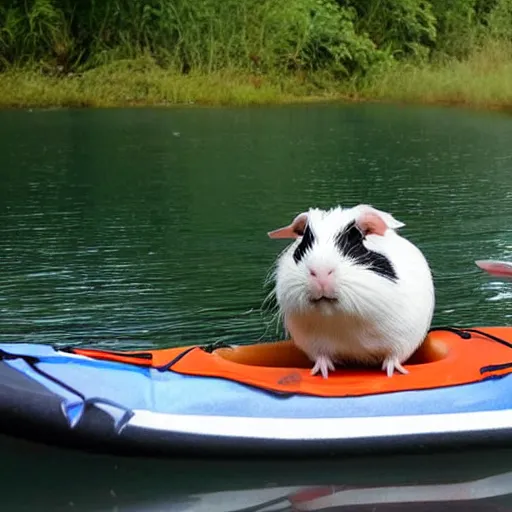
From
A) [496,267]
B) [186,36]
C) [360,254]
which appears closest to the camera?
[360,254]

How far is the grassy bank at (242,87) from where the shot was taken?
13.1 meters

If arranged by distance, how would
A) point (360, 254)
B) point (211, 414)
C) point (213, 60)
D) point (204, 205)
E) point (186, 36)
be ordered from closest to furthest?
point (211, 414) < point (360, 254) < point (204, 205) < point (213, 60) < point (186, 36)

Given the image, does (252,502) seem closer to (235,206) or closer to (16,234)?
(16,234)

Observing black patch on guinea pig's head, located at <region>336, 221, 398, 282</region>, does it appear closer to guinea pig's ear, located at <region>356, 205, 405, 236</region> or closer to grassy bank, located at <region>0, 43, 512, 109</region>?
guinea pig's ear, located at <region>356, 205, 405, 236</region>

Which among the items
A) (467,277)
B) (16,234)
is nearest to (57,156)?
(16,234)

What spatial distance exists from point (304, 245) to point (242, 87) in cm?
1075

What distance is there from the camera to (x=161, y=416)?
109 inches

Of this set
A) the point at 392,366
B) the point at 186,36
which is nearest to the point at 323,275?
the point at 392,366

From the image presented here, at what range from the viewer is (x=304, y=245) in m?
3.00

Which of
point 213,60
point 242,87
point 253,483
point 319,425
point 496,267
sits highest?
point 496,267

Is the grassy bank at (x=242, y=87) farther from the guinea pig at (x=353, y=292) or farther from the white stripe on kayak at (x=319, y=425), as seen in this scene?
the white stripe on kayak at (x=319, y=425)

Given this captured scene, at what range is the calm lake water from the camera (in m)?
4.41

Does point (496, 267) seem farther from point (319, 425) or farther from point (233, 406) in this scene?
point (233, 406)

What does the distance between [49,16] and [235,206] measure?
29.0 ft
